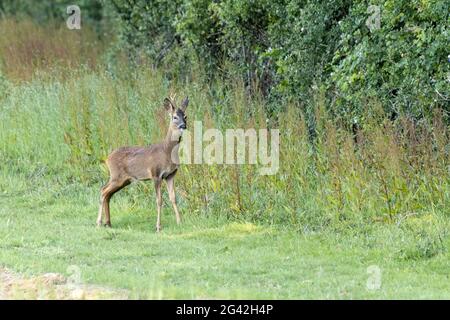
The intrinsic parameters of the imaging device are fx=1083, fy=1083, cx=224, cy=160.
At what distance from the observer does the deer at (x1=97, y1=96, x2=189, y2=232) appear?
12.4 metres

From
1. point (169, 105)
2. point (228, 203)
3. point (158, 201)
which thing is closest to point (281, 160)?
point (228, 203)

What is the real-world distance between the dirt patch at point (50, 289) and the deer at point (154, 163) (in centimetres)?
310

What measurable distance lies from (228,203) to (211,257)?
2.34 metres

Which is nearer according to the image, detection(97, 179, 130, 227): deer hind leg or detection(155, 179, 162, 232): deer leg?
detection(155, 179, 162, 232): deer leg

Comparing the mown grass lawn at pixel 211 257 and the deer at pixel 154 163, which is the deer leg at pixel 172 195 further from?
the mown grass lawn at pixel 211 257

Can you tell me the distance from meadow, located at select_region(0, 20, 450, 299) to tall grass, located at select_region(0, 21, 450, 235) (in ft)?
0.06

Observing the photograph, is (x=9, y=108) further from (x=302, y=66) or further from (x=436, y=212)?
(x=436, y=212)

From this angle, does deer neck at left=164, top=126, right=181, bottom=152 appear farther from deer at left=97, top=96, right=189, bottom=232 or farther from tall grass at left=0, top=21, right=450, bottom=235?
tall grass at left=0, top=21, right=450, bottom=235

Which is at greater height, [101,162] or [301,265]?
[101,162]

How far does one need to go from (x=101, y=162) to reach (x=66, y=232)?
10.7ft

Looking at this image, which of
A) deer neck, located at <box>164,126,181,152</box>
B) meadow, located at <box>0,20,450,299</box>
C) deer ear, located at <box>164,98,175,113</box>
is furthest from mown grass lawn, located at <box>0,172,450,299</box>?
deer ear, located at <box>164,98,175,113</box>

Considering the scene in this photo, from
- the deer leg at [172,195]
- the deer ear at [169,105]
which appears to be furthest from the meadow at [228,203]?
the deer ear at [169,105]
